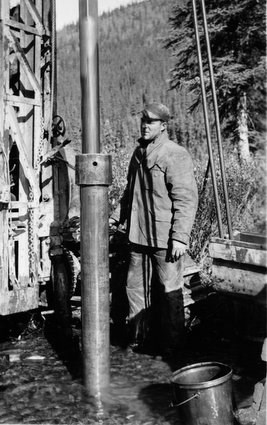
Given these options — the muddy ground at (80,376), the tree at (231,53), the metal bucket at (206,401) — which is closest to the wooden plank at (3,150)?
the muddy ground at (80,376)

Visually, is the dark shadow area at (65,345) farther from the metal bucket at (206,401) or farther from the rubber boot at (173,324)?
the metal bucket at (206,401)

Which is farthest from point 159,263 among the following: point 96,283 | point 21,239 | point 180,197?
point 21,239

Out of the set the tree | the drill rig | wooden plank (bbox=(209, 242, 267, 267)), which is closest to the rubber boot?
the drill rig

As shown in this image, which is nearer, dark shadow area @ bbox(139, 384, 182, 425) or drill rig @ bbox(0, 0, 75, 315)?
dark shadow area @ bbox(139, 384, 182, 425)

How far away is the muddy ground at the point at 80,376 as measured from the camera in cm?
419

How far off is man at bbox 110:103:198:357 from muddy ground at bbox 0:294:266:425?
1.31 ft

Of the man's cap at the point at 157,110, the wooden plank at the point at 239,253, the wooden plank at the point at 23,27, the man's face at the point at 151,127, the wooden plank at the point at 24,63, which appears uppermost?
the wooden plank at the point at 23,27

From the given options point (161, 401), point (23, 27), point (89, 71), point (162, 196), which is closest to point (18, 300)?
point (162, 196)

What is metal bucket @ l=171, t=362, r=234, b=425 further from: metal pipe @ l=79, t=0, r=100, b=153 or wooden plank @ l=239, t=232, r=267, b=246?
metal pipe @ l=79, t=0, r=100, b=153

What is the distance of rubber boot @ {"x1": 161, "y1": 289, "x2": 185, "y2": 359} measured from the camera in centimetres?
546

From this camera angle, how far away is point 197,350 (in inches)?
218

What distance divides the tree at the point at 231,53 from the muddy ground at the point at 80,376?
1855 centimetres

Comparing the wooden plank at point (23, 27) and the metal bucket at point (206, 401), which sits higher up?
the wooden plank at point (23, 27)

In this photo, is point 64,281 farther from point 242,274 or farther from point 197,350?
point 242,274
